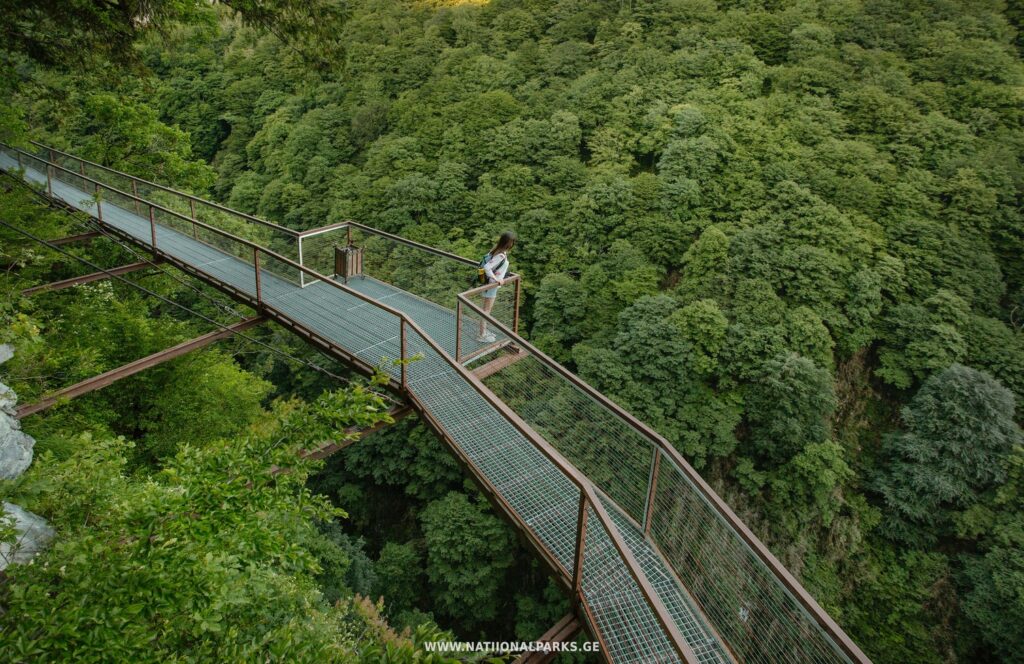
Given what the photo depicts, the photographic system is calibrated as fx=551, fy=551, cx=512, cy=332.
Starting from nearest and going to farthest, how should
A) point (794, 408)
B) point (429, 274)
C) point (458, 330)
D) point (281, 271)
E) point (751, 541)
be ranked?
1. point (751, 541)
2. point (458, 330)
3. point (429, 274)
4. point (281, 271)
5. point (794, 408)

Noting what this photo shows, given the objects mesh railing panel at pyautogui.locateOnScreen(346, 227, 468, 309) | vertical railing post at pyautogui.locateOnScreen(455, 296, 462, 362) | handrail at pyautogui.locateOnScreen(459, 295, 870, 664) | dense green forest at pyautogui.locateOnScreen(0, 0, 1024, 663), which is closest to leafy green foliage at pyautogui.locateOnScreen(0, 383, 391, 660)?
dense green forest at pyautogui.locateOnScreen(0, 0, 1024, 663)

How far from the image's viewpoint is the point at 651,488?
4.24m

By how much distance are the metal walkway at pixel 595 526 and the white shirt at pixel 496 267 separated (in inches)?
16.6

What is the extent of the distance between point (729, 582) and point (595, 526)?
3.21 ft

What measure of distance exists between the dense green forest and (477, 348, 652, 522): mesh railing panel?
224cm

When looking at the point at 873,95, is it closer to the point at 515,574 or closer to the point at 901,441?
the point at 901,441


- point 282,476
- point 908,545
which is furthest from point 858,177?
point 282,476

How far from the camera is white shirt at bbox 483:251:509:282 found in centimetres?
621

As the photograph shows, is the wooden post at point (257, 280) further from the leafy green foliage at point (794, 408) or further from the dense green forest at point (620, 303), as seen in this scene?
the leafy green foliage at point (794, 408)

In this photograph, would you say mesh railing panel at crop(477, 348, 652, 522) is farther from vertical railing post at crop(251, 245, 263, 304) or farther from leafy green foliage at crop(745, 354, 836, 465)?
leafy green foliage at crop(745, 354, 836, 465)

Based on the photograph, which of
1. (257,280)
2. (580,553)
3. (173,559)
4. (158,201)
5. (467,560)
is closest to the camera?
(173,559)

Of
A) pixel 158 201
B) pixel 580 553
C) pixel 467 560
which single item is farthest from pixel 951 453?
pixel 158 201

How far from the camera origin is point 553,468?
4742 mm

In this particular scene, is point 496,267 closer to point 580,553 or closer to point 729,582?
point 580,553
